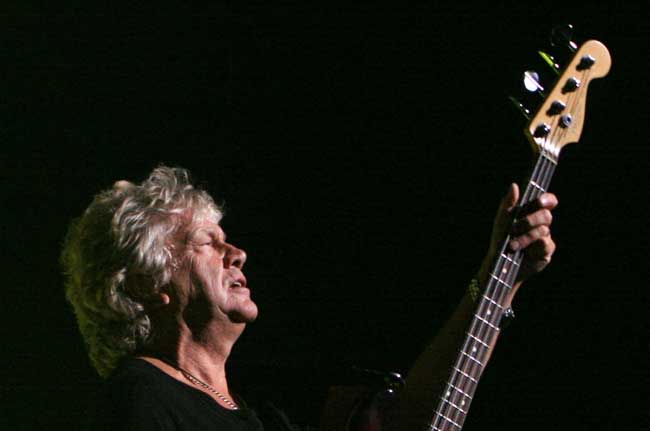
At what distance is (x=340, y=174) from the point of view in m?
2.76

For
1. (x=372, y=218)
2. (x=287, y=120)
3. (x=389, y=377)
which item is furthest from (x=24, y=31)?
(x=389, y=377)

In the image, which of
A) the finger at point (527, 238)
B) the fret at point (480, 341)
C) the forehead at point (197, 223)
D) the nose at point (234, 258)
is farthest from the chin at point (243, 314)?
the finger at point (527, 238)

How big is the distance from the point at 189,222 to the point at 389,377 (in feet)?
2.04

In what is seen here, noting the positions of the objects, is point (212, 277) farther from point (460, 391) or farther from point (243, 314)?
point (460, 391)

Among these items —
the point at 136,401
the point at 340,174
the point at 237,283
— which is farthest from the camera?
the point at 340,174

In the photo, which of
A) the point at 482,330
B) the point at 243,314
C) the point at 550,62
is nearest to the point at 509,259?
the point at 482,330

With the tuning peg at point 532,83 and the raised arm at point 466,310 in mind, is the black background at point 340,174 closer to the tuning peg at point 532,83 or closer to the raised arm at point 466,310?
the raised arm at point 466,310

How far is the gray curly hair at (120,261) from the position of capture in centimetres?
180

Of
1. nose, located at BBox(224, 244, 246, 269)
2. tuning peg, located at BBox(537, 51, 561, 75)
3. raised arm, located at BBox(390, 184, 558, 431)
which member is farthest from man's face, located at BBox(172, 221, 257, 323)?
tuning peg, located at BBox(537, 51, 561, 75)

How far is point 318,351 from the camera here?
276cm

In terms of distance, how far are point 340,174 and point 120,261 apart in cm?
112

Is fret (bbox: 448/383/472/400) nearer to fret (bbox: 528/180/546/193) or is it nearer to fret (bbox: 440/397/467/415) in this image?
fret (bbox: 440/397/467/415)

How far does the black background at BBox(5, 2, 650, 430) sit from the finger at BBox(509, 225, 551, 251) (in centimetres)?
98

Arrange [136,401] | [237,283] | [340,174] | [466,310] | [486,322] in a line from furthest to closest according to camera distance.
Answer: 1. [340,174]
2. [237,283]
3. [466,310]
4. [486,322]
5. [136,401]
